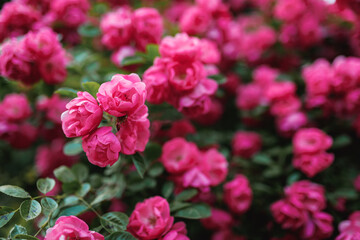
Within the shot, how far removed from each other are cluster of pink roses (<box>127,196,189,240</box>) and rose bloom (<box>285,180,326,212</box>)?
46 cm

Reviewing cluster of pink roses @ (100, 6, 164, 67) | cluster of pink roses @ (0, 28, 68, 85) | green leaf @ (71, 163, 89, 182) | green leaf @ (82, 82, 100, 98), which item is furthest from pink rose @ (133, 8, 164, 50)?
green leaf @ (71, 163, 89, 182)

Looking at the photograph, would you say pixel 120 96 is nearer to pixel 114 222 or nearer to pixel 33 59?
pixel 114 222

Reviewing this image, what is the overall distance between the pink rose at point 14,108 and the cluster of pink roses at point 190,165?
68cm

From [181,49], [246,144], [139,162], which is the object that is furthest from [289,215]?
[181,49]

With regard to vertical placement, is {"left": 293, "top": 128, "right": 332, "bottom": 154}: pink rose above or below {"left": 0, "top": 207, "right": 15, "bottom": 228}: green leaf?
above

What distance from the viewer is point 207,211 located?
931mm

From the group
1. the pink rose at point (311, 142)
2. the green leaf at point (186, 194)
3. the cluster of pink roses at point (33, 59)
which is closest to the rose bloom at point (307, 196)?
the pink rose at point (311, 142)

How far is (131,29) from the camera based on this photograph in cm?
111

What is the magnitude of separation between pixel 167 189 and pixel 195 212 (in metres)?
0.15

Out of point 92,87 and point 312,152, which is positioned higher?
point 92,87

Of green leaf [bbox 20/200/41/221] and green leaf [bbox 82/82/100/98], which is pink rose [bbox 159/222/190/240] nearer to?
green leaf [bbox 20/200/41/221]

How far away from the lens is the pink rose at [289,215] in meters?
1.01

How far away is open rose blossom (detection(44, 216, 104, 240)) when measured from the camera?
0.64m

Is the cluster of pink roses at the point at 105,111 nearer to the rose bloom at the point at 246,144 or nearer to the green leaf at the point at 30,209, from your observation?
the green leaf at the point at 30,209
